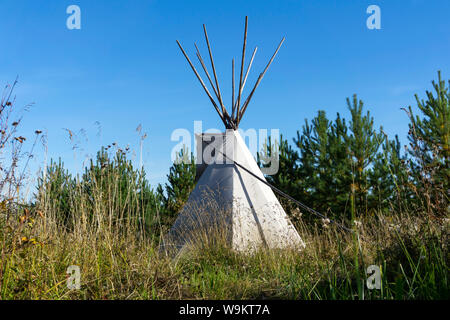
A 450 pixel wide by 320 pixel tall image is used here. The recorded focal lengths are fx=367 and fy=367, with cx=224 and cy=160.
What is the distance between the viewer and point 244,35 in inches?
246

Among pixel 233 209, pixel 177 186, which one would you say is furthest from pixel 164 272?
pixel 177 186

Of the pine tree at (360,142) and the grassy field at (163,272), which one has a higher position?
the pine tree at (360,142)

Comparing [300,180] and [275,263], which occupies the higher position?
[300,180]

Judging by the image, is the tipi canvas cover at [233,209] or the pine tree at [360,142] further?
the pine tree at [360,142]

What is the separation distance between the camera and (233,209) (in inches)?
205

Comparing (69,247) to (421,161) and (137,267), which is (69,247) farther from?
(421,161)

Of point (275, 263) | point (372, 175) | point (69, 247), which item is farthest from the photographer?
point (372, 175)

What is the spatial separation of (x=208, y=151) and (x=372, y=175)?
468cm

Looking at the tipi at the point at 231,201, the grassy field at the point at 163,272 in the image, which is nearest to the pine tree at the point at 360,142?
the tipi at the point at 231,201

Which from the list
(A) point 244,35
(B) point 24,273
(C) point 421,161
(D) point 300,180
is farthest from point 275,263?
(D) point 300,180

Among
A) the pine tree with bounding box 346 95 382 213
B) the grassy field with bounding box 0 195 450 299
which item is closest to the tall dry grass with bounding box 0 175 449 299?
→ the grassy field with bounding box 0 195 450 299

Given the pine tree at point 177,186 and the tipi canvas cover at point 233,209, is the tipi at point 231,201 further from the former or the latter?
the pine tree at point 177,186

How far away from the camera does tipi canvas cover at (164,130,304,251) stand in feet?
16.1

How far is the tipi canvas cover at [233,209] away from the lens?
489 centimetres
